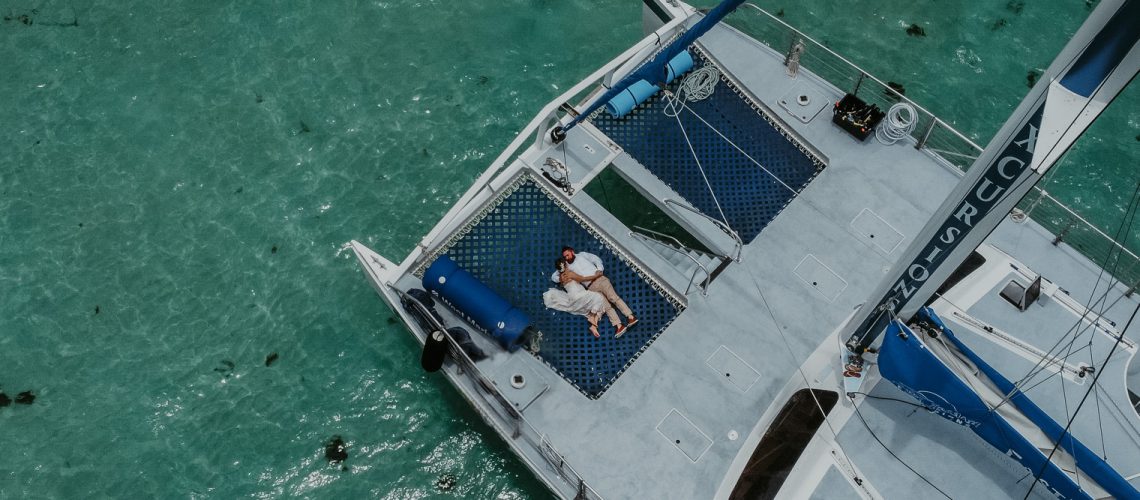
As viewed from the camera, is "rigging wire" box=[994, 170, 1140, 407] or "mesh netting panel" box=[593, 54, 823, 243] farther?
"mesh netting panel" box=[593, 54, 823, 243]

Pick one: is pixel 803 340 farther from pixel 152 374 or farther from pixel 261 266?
pixel 152 374

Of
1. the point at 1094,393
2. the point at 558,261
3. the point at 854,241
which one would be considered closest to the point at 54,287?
the point at 558,261

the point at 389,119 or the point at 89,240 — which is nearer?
the point at 89,240

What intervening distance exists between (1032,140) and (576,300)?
7.36m

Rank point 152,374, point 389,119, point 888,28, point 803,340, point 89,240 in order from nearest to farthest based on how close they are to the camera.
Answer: point 803,340 → point 152,374 → point 89,240 → point 389,119 → point 888,28

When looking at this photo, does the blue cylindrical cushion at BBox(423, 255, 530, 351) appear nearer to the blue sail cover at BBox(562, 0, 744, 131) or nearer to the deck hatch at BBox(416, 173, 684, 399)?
the deck hatch at BBox(416, 173, 684, 399)

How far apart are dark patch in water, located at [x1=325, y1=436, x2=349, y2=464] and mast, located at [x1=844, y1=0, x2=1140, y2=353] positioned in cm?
959

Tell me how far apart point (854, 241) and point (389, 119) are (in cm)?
979

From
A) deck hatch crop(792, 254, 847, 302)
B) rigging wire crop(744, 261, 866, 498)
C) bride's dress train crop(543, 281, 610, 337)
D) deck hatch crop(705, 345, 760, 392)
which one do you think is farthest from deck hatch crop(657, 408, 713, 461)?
deck hatch crop(792, 254, 847, 302)

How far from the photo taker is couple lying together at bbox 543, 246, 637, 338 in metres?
14.3

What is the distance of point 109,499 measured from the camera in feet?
50.1

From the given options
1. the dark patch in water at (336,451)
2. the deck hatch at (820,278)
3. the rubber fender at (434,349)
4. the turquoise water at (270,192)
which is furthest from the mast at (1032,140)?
the dark patch in water at (336,451)

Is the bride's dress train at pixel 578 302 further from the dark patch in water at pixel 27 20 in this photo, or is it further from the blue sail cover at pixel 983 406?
the dark patch in water at pixel 27 20

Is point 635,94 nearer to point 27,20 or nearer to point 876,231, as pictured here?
point 876,231
